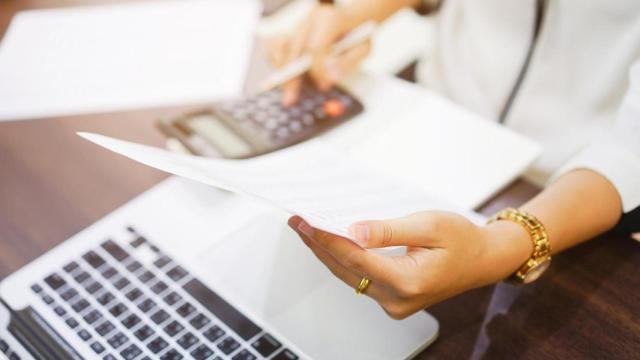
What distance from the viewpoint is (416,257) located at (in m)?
0.38

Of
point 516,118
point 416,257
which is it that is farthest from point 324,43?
point 416,257

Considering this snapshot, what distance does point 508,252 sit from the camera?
17.0 inches

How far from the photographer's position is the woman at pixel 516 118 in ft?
1.24

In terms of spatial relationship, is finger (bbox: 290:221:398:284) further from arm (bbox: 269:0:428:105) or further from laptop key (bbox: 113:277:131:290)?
arm (bbox: 269:0:428:105)

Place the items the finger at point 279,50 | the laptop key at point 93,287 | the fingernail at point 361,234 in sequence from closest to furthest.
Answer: the fingernail at point 361,234
the laptop key at point 93,287
the finger at point 279,50

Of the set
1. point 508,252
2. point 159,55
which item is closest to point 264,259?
point 508,252

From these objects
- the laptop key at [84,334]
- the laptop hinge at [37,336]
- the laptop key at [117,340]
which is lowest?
the laptop hinge at [37,336]

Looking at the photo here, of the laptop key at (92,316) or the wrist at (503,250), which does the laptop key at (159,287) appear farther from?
the wrist at (503,250)

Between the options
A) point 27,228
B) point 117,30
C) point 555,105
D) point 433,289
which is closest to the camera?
point 433,289

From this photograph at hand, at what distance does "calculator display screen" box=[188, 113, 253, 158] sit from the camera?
55 centimetres

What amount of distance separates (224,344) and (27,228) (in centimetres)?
23

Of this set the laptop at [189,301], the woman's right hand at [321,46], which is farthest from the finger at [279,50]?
the laptop at [189,301]

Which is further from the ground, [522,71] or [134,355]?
[522,71]

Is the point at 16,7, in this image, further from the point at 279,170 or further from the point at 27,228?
the point at 279,170
